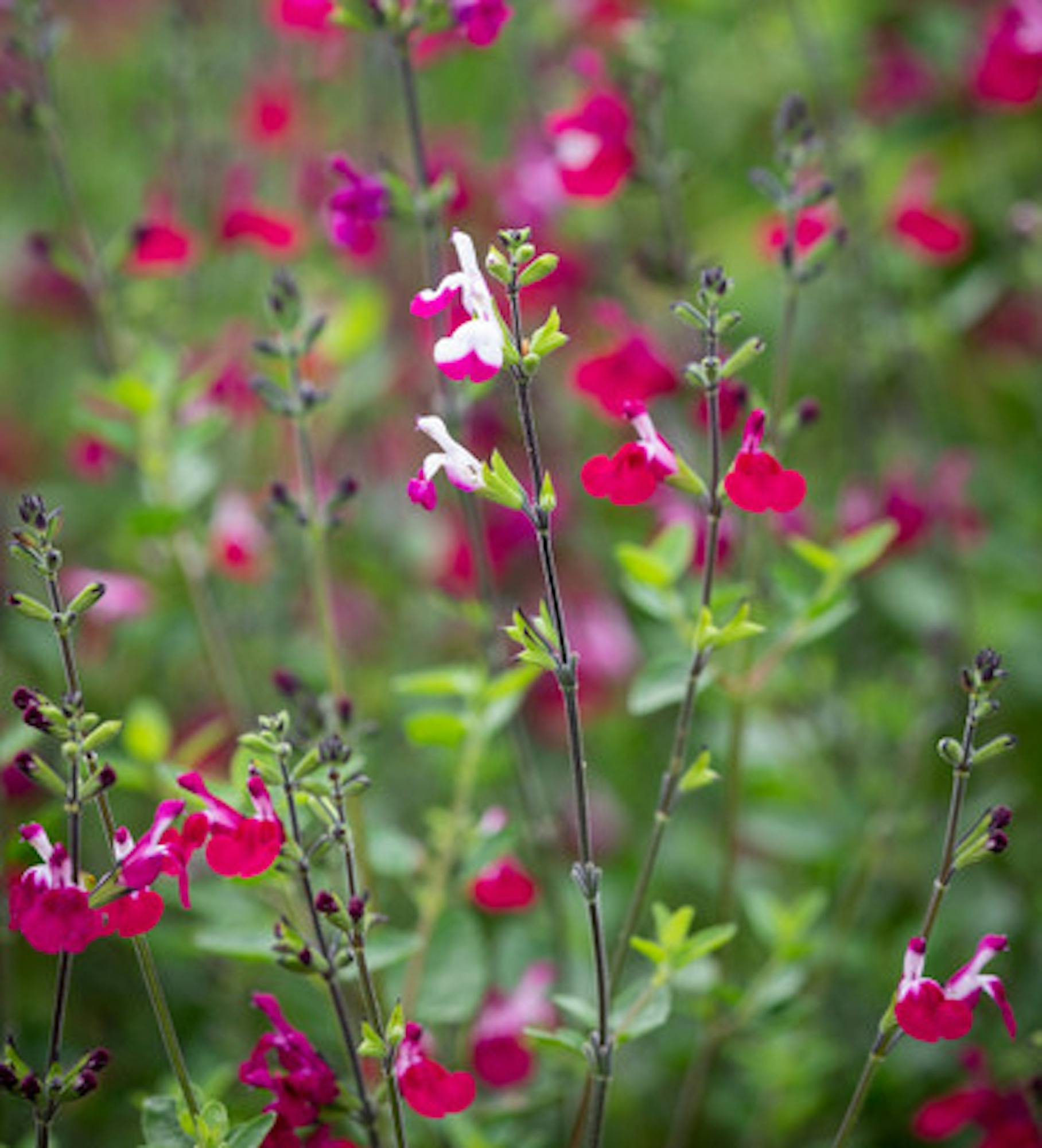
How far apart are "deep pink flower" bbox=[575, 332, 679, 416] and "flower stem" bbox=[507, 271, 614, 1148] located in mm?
602

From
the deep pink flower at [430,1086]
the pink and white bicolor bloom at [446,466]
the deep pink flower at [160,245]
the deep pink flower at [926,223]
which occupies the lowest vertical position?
the deep pink flower at [430,1086]

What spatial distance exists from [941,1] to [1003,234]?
61cm

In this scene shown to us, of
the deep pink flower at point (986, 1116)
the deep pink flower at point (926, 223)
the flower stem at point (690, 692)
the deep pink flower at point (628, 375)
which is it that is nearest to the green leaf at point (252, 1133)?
the flower stem at point (690, 692)

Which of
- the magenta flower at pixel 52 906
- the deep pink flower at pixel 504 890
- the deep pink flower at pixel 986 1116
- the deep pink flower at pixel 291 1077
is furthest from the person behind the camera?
the deep pink flower at pixel 504 890

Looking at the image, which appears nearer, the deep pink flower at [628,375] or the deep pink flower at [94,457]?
the deep pink flower at [628,375]

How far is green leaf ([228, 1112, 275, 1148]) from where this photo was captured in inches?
35.1

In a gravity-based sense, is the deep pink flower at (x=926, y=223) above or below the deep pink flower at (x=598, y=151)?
below

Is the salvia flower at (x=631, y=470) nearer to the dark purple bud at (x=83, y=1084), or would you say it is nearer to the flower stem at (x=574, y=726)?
the flower stem at (x=574, y=726)

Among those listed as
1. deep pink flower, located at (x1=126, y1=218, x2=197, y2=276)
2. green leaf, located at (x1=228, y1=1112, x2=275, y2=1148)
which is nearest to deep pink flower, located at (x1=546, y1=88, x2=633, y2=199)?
deep pink flower, located at (x1=126, y1=218, x2=197, y2=276)

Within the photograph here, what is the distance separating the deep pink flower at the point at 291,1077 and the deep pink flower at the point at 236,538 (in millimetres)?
833

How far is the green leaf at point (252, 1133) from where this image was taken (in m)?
0.89

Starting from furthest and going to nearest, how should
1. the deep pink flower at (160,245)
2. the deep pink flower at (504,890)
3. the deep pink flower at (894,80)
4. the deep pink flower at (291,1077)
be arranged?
the deep pink flower at (894,80) < the deep pink flower at (160,245) < the deep pink flower at (504,890) < the deep pink flower at (291,1077)

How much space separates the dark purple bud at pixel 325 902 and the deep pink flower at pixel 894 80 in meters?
1.88

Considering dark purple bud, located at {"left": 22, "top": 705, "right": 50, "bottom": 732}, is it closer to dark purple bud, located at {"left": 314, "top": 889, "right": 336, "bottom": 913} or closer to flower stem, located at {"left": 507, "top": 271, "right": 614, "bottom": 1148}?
dark purple bud, located at {"left": 314, "top": 889, "right": 336, "bottom": 913}
